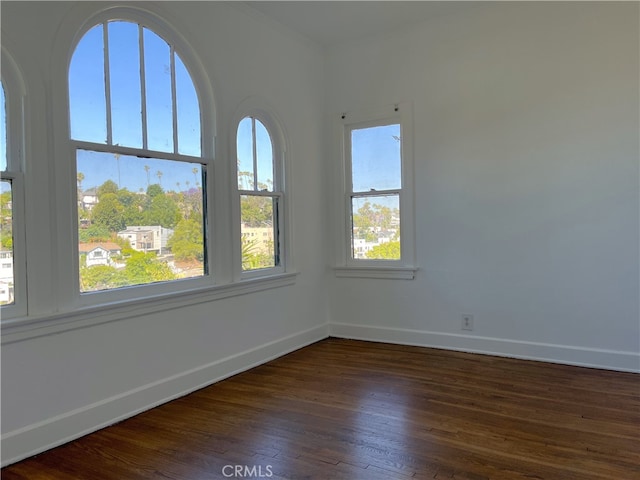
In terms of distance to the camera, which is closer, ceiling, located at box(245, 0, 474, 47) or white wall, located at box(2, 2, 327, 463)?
white wall, located at box(2, 2, 327, 463)

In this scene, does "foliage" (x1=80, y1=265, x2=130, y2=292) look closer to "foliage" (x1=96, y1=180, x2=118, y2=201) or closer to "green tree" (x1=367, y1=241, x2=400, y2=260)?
"foliage" (x1=96, y1=180, x2=118, y2=201)

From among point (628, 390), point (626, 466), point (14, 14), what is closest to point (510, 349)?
point (628, 390)

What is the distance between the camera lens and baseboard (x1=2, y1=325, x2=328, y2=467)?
→ 228 cm

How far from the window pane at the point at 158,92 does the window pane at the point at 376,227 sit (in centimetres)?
200

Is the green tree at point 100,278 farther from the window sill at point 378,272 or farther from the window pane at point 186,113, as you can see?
the window sill at point 378,272

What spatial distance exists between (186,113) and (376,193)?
1.91m

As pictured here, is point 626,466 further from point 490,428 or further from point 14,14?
point 14,14

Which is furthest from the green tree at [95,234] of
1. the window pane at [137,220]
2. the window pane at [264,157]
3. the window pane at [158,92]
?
the window pane at [264,157]

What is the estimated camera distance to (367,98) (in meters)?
4.41

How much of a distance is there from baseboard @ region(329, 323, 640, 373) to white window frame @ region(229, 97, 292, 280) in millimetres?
1003

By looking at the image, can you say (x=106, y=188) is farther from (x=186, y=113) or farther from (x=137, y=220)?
(x=186, y=113)

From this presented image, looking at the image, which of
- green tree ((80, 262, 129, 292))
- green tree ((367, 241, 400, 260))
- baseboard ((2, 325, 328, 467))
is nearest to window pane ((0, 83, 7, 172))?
green tree ((80, 262, 129, 292))

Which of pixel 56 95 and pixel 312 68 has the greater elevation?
pixel 312 68

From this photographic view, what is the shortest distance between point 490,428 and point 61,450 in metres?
2.21
